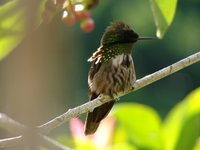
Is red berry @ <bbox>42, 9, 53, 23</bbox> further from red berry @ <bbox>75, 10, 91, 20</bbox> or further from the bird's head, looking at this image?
the bird's head

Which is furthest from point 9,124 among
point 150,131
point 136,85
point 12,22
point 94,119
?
point 150,131

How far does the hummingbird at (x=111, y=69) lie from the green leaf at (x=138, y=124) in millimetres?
636

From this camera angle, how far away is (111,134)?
2.76 meters

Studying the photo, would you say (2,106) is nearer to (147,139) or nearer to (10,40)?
(10,40)

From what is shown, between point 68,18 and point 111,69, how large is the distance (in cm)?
58

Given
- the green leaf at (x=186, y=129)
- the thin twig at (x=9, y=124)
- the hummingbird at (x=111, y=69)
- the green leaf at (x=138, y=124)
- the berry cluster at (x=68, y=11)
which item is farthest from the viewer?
the green leaf at (x=138, y=124)

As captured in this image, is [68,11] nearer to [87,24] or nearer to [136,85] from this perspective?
[87,24]

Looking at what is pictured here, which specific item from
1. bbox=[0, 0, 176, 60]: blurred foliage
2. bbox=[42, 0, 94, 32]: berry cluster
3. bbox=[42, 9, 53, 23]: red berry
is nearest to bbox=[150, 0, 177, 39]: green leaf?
bbox=[0, 0, 176, 60]: blurred foliage

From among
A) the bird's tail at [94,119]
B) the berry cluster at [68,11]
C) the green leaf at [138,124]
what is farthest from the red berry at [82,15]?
the green leaf at [138,124]

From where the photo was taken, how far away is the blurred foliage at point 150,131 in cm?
261

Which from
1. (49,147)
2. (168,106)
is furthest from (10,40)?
(168,106)

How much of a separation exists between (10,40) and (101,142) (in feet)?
4.11

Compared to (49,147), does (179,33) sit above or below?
below

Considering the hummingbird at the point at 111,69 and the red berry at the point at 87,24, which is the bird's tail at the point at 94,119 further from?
the red berry at the point at 87,24
